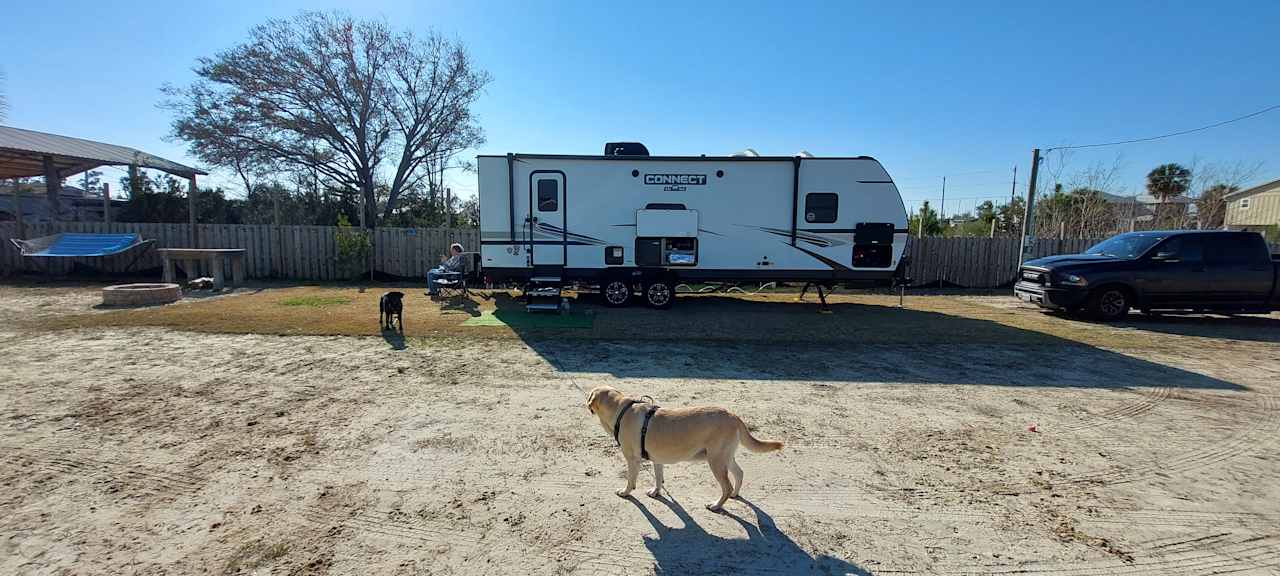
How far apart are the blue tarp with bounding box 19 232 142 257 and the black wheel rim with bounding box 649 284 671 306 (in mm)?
13756

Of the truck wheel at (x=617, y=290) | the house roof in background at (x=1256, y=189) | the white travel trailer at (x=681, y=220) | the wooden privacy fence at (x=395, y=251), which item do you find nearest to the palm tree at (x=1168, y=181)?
the house roof in background at (x=1256, y=189)

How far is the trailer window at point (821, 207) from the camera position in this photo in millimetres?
9914

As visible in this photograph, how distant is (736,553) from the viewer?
2.58 m

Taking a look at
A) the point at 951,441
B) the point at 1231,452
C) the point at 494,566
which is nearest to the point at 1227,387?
the point at 1231,452

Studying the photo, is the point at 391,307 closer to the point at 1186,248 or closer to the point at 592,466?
the point at 592,466

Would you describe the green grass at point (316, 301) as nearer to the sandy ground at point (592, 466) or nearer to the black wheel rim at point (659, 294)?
the sandy ground at point (592, 466)

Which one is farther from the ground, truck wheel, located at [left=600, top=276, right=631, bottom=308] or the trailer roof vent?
the trailer roof vent

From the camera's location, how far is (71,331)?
7105 millimetres

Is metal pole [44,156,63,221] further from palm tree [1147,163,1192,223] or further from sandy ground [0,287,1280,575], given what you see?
palm tree [1147,163,1192,223]

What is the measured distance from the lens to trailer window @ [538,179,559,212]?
32.2 ft

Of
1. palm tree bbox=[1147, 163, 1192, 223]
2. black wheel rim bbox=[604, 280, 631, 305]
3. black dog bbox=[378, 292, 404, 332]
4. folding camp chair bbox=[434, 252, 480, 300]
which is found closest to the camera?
black dog bbox=[378, 292, 404, 332]

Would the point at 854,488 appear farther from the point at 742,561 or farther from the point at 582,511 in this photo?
the point at 582,511

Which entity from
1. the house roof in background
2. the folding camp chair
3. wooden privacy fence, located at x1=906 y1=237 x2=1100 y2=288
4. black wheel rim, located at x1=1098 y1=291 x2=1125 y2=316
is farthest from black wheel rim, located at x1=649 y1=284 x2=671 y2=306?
the house roof in background

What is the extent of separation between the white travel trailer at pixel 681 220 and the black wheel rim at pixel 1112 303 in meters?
3.63
